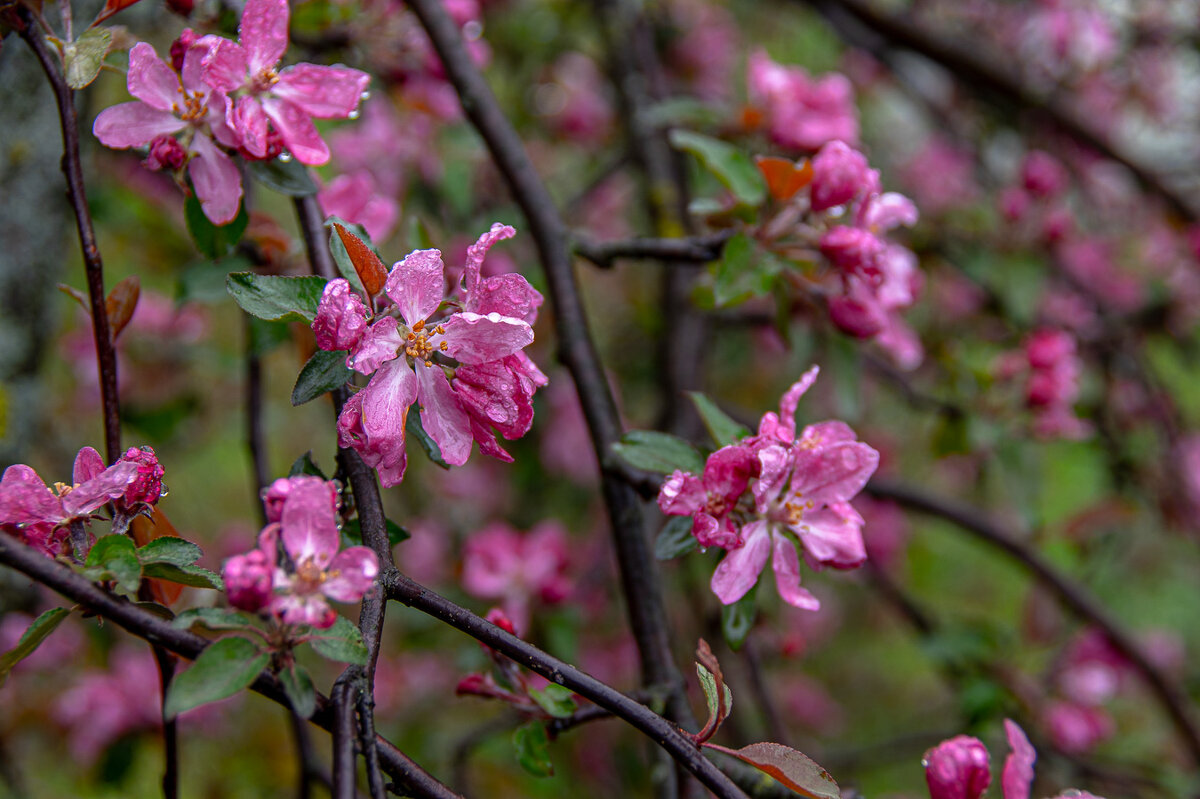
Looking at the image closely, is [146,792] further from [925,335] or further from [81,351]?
[925,335]

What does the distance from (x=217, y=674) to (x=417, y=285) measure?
289mm

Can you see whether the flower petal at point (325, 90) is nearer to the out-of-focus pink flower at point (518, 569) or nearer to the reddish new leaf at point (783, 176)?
the reddish new leaf at point (783, 176)

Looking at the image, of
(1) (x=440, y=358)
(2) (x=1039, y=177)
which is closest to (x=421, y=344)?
(1) (x=440, y=358)

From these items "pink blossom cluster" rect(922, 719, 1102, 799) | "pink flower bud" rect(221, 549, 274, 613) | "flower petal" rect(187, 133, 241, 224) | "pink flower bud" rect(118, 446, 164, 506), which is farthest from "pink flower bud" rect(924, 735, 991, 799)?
"flower petal" rect(187, 133, 241, 224)

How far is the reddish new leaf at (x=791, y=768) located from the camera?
573 millimetres

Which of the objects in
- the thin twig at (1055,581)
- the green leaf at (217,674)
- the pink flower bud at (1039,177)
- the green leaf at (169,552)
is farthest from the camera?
the pink flower bud at (1039,177)

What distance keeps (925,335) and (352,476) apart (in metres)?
1.58

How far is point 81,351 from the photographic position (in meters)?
1.80

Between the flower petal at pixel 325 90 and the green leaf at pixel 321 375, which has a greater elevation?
the flower petal at pixel 325 90

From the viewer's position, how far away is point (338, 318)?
568 mm

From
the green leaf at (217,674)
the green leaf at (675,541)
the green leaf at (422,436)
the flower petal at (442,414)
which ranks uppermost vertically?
the flower petal at (442,414)

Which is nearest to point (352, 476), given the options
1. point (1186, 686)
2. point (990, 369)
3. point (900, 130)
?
point (990, 369)

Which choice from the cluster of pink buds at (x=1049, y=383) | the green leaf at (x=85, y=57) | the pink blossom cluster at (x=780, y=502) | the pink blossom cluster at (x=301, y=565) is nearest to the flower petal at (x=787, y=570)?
the pink blossom cluster at (x=780, y=502)

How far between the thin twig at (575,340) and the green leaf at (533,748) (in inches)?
4.9
